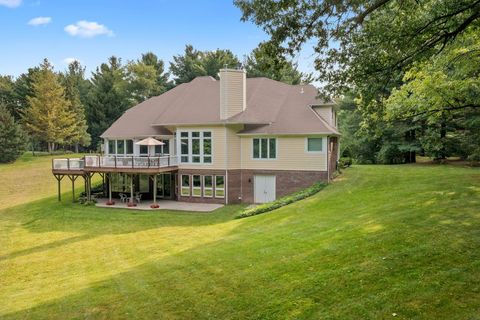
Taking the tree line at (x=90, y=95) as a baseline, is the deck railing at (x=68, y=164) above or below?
below

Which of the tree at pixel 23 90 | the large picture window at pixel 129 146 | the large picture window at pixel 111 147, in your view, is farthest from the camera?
the tree at pixel 23 90

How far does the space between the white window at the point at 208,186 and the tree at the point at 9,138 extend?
103ft

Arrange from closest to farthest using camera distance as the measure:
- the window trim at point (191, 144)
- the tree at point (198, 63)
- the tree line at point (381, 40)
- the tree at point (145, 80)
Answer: the tree line at point (381, 40) < the window trim at point (191, 144) < the tree at point (198, 63) < the tree at point (145, 80)

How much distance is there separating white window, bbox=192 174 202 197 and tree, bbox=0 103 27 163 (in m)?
30.7

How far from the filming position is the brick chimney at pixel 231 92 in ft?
79.8

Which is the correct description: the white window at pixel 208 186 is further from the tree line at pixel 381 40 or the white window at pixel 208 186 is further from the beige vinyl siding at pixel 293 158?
the tree line at pixel 381 40

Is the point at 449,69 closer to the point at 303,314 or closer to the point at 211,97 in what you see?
the point at 303,314

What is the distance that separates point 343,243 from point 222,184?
15.1m

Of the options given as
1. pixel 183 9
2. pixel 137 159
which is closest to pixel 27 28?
pixel 137 159

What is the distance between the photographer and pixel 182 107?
26984mm

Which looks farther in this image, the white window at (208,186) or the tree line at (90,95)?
the tree line at (90,95)

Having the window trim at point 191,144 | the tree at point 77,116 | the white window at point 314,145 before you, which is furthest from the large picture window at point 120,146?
the tree at point 77,116

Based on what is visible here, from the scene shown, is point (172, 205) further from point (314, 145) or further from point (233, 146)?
point (314, 145)

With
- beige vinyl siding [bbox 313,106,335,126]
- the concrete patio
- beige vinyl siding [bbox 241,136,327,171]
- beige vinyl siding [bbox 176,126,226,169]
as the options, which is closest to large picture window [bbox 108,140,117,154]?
A: the concrete patio
